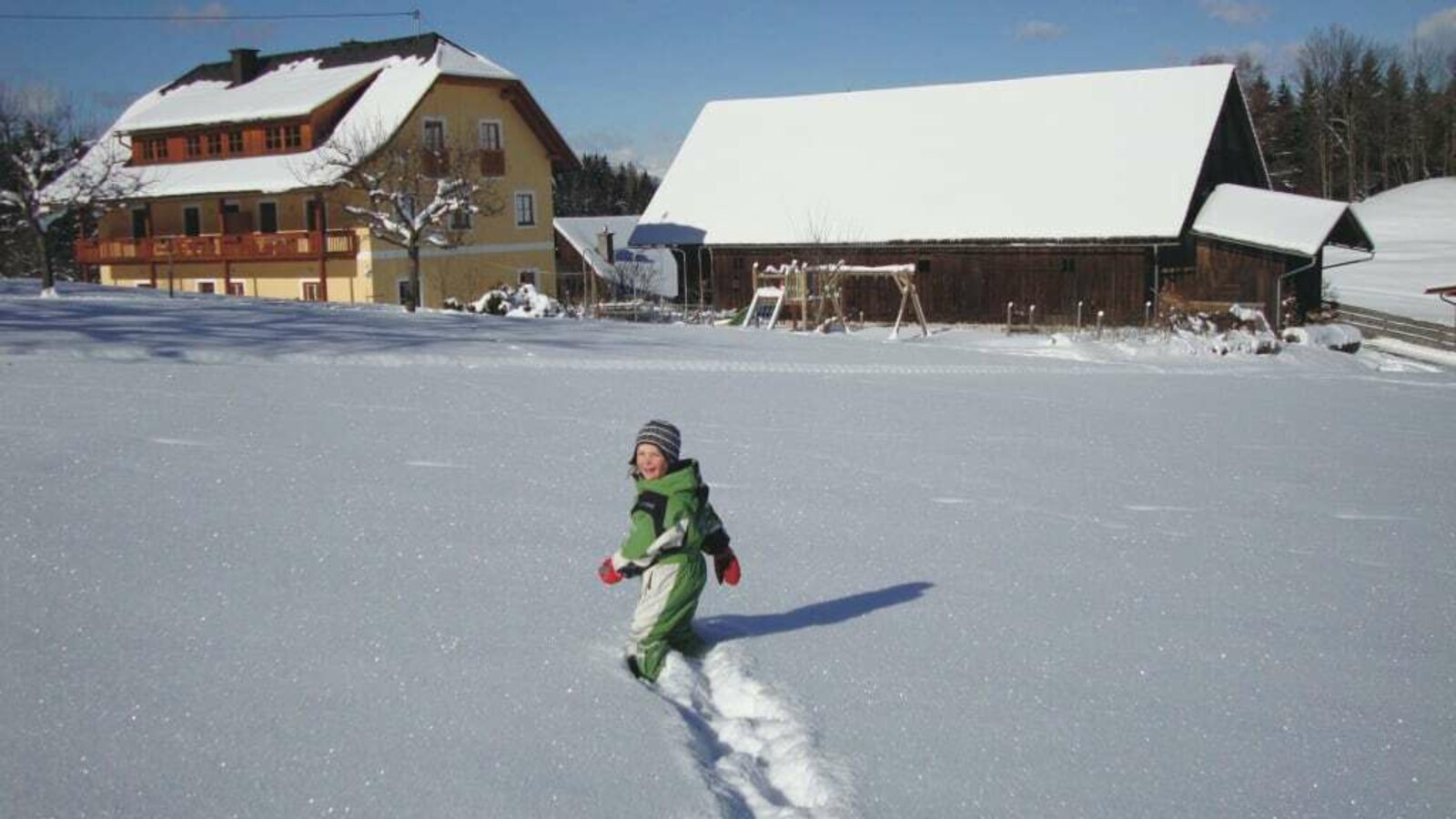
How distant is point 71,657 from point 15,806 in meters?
1.06

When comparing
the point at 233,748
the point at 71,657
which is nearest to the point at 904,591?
the point at 233,748

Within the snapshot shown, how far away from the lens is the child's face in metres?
4.58

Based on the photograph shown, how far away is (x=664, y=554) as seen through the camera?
15.1 feet

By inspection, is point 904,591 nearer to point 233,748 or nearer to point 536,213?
point 233,748

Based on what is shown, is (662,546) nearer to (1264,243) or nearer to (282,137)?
(1264,243)

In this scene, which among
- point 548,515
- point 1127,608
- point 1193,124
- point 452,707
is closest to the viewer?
point 452,707

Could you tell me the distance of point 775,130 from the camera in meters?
37.2

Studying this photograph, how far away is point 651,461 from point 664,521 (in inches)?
9.4

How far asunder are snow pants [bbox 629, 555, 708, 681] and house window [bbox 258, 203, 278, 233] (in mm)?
35703

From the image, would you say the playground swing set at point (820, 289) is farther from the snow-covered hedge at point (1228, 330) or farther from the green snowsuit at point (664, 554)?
the green snowsuit at point (664, 554)

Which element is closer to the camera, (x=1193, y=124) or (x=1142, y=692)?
(x=1142, y=692)

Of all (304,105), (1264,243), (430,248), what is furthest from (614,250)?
(1264,243)

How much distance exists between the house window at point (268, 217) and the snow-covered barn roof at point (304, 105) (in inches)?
52.5

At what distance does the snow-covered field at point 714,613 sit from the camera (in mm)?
3664
